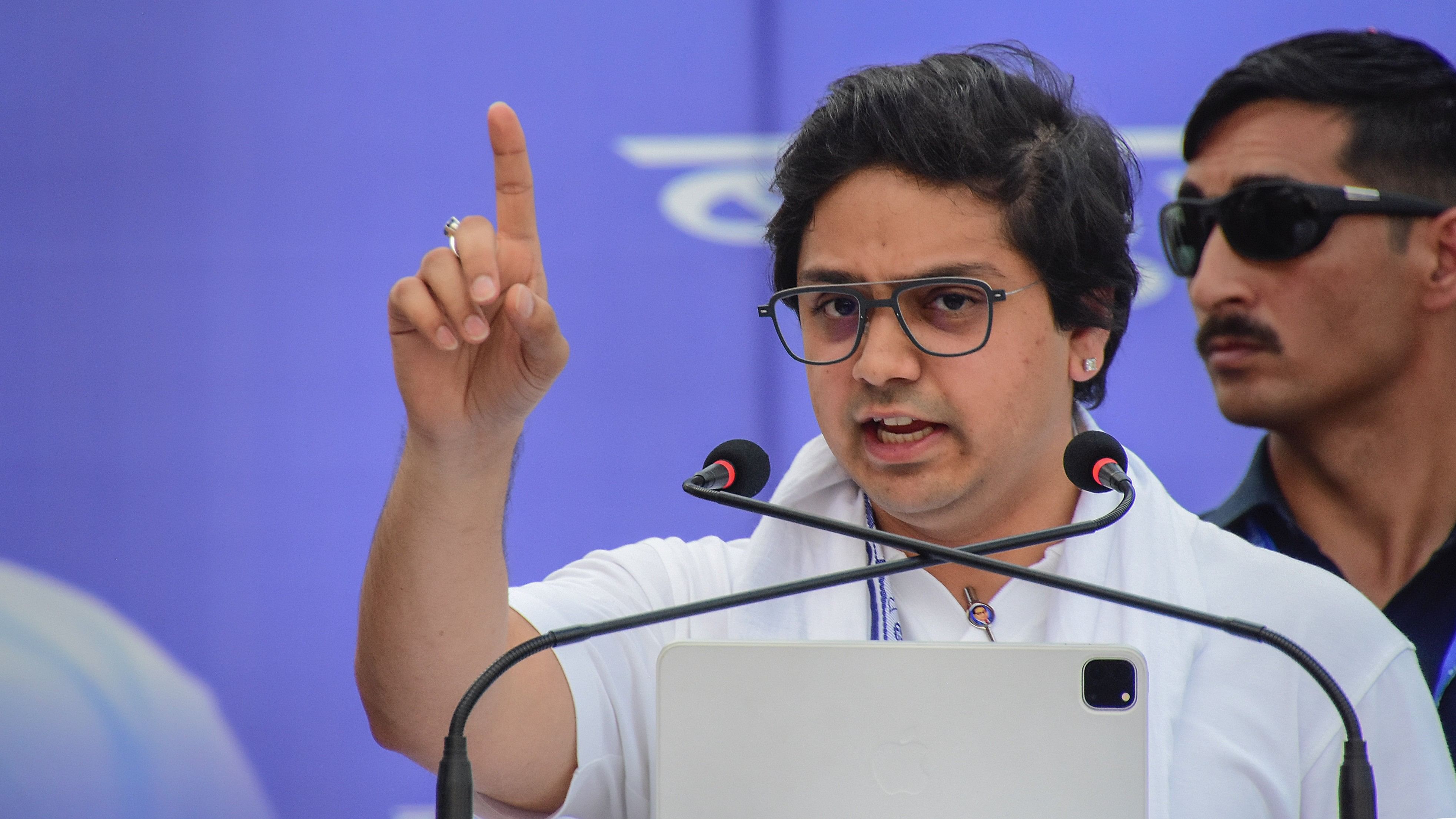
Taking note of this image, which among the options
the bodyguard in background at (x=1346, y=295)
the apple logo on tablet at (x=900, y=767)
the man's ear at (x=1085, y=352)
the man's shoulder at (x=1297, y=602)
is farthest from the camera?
the bodyguard in background at (x=1346, y=295)

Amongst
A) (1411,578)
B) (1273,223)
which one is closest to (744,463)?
(1273,223)

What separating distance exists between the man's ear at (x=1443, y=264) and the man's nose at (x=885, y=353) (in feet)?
3.74

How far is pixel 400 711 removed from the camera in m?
1.17

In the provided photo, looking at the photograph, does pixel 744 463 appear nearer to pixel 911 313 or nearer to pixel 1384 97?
pixel 911 313

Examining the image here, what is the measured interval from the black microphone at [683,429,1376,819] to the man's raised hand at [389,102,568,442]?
0.65ft

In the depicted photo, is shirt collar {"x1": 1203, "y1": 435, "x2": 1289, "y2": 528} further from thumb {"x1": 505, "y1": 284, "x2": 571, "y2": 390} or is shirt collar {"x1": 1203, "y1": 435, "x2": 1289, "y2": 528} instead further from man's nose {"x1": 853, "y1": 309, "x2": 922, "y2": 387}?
thumb {"x1": 505, "y1": 284, "x2": 571, "y2": 390}

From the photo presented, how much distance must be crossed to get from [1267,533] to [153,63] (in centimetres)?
223

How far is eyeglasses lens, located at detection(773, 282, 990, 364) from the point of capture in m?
1.42

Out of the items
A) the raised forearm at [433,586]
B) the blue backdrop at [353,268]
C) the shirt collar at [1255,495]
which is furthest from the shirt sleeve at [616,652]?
the shirt collar at [1255,495]

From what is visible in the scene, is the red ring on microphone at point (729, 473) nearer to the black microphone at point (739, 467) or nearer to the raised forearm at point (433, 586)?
the black microphone at point (739, 467)

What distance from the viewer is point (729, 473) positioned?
1058 mm

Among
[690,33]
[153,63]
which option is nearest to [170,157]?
[153,63]

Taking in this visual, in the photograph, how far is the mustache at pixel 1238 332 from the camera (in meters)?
2.07

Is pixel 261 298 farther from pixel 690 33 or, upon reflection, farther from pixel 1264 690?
pixel 1264 690
